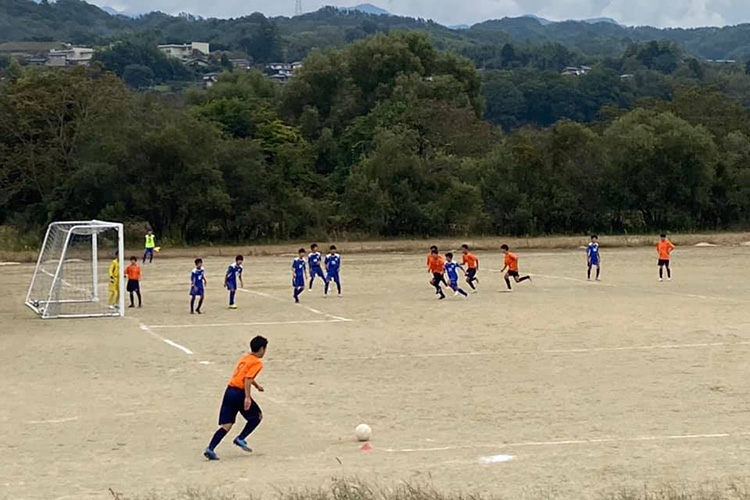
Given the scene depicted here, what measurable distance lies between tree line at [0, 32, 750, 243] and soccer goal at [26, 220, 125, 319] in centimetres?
1027

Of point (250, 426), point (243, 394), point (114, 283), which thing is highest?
point (114, 283)

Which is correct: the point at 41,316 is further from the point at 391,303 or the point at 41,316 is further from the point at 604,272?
the point at 604,272

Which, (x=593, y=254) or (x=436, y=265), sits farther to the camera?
(x=593, y=254)

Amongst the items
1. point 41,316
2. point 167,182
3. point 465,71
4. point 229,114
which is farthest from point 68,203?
point 465,71

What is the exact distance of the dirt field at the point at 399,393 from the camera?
12508mm

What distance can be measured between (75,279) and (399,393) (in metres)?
23.2

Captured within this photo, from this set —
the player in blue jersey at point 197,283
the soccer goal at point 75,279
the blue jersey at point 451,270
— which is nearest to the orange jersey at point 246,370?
the player in blue jersey at point 197,283

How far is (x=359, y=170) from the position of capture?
58.3m

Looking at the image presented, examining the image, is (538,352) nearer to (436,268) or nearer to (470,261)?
(436,268)

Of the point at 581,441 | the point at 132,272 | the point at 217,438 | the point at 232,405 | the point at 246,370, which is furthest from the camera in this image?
the point at 132,272

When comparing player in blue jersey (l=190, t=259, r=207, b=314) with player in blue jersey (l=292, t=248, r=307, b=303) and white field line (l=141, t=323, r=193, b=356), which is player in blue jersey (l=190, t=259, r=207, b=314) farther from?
player in blue jersey (l=292, t=248, r=307, b=303)

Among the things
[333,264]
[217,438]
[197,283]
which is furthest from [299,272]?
[217,438]

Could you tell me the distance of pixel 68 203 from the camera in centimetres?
5466

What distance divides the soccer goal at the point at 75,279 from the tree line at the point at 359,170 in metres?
10.3
